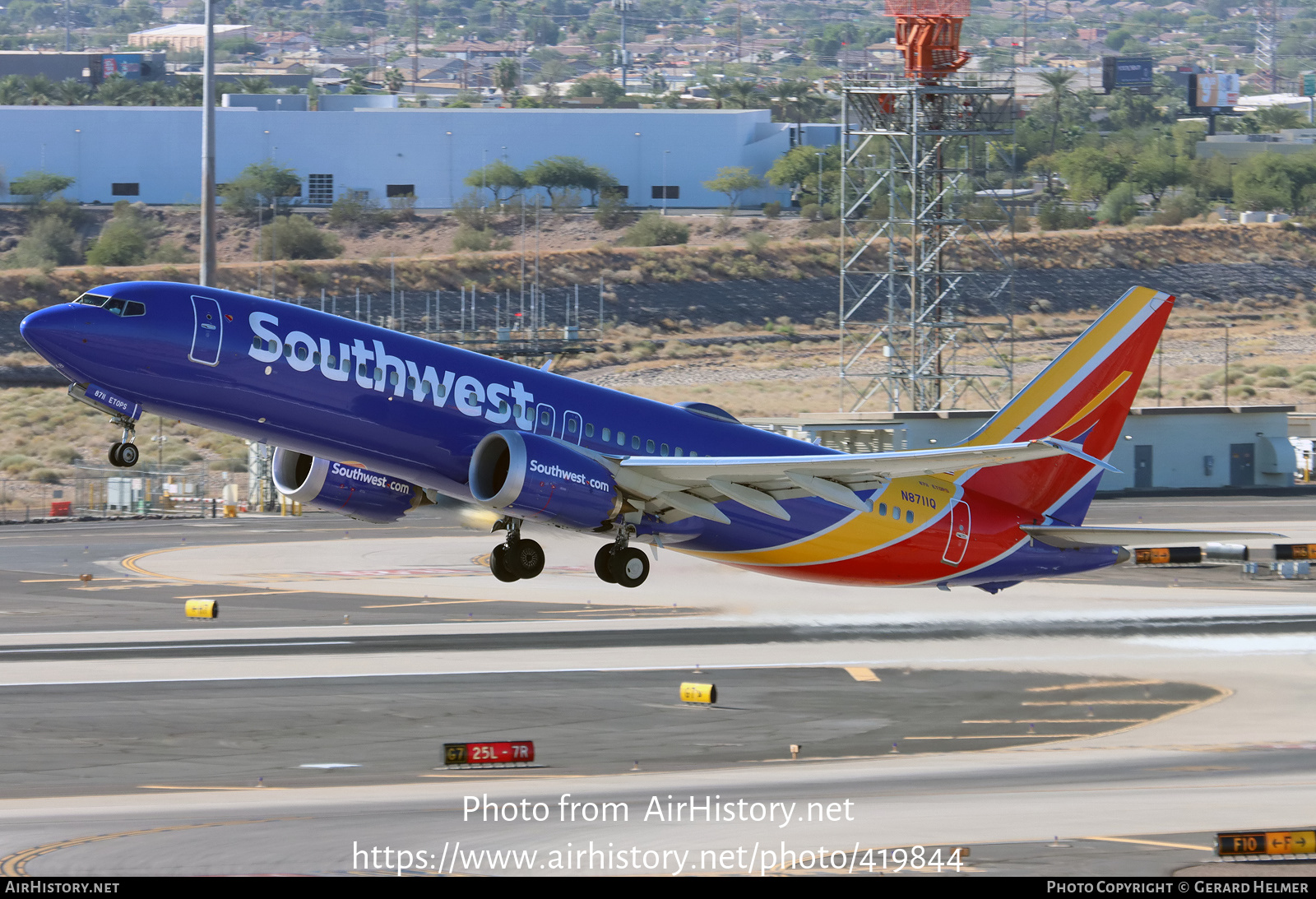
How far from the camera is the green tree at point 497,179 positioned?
184 metres

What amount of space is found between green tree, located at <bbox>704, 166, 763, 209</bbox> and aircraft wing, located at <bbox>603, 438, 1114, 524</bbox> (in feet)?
510

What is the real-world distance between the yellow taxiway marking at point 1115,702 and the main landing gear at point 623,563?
14292 millimetres

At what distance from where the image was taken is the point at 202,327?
119 ft

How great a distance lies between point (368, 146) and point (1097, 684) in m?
143

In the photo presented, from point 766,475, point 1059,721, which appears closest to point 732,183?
point 1059,721

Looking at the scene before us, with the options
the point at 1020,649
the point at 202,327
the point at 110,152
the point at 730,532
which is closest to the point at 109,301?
the point at 202,327

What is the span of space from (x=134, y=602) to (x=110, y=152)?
12092 cm

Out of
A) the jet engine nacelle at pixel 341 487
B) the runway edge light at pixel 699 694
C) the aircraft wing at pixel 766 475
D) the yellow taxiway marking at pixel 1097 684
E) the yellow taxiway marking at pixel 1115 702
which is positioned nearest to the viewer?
the aircraft wing at pixel 766 475

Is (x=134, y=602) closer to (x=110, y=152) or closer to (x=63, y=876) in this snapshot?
(x=63, y=876)

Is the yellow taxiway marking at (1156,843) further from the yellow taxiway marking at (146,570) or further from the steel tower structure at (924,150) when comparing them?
the steel tower structure at (924,150)

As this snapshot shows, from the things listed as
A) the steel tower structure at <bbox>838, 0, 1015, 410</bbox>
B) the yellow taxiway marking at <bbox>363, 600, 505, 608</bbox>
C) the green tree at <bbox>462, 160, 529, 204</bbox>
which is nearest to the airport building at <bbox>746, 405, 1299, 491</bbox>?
the steel tower structure at <bbox>838, 0, 1015, 410</bbox>

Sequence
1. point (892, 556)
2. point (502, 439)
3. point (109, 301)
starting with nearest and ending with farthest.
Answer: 1. point (109, 301)
2. point (502, 439)
3. point (892, 556)

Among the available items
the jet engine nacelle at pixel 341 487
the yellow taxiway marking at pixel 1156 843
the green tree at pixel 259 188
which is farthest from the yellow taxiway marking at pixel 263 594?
the green tree at pixel 259 188

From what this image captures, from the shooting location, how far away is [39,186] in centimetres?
16850
